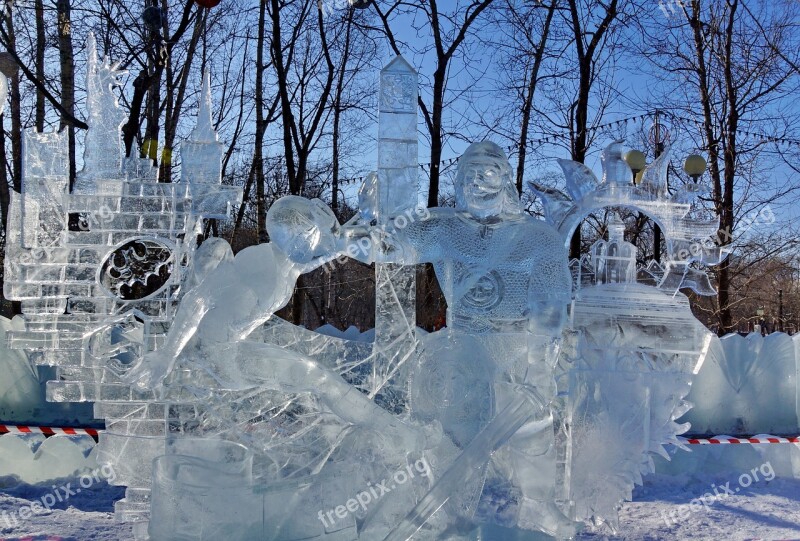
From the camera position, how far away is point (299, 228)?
284 cm

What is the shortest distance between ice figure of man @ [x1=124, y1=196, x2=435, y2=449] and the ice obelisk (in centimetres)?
33

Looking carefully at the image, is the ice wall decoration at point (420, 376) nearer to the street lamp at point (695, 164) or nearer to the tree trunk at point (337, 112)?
the street lamp at point (695, 164)

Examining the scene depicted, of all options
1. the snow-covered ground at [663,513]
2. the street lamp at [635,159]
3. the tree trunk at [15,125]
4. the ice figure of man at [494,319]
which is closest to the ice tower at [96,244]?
the snow-covered ground at [663,513]

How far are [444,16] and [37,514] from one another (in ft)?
23.3

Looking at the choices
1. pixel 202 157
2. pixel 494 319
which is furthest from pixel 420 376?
pixel 202 157

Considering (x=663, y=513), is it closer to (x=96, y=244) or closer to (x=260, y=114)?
(x=96, y=244)

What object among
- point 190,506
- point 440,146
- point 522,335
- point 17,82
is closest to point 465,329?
point 522,335

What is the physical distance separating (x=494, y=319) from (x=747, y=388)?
4.93m

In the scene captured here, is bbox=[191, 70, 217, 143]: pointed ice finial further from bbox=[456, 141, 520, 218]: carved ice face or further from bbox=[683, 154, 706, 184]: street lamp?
bbox=[683, 154, 706, 184]: street lamp

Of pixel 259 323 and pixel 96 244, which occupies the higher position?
pixel 96 244

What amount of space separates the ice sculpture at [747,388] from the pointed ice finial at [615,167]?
3.87 m

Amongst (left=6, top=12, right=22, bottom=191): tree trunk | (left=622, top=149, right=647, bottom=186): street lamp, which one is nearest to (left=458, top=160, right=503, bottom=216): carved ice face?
(left=622, top=149, right=647, bottom=186): street lamp

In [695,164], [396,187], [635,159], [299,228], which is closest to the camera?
[299,228]

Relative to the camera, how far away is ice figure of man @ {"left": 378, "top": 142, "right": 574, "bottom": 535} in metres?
2.76
